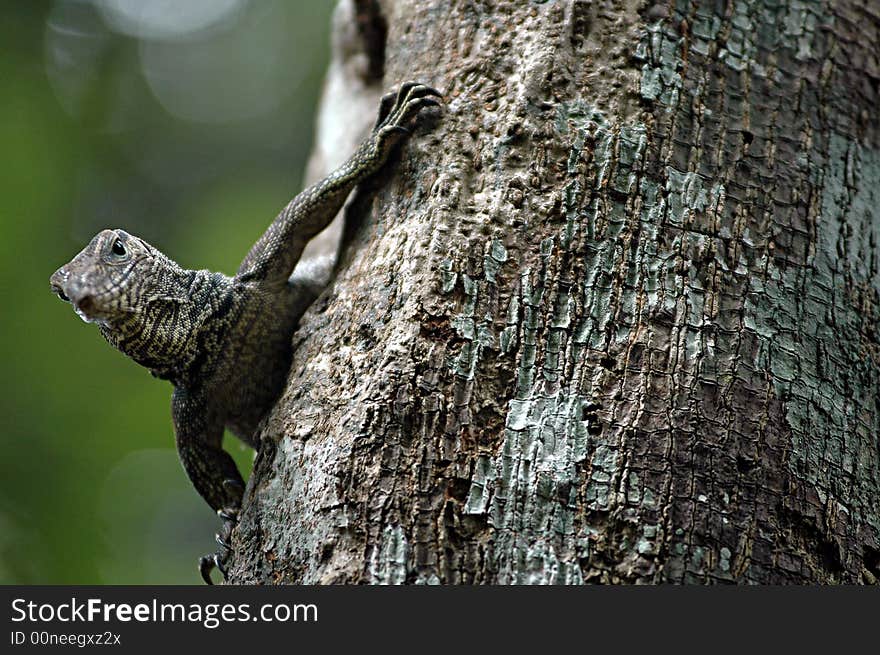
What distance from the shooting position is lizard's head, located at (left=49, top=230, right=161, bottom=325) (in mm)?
3818

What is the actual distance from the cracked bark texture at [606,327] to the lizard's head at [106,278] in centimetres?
90

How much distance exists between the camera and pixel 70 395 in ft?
22.9

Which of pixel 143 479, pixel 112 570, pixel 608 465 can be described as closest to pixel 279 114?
pixel 143 479

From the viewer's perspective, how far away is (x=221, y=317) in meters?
4.32

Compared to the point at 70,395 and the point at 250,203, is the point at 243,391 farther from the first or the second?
the point at 250,203

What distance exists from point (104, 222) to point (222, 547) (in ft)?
19.5

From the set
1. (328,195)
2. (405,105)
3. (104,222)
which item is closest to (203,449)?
(328,195)

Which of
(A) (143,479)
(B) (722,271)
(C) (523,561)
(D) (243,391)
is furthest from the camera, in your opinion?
Answer: (A) (143,479)

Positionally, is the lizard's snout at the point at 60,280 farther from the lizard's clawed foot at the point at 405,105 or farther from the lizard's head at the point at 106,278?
the lizard's clawed foot at the point at 405,105

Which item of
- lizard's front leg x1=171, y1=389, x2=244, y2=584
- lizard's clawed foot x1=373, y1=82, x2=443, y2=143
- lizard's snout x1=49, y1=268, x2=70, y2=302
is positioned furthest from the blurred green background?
lizard's clawed foot x1=373, y1=82, x2=443, y2=143

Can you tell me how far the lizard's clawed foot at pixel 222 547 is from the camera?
3738 mm

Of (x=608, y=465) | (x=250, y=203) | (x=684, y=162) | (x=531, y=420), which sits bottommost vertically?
(x=608, y=465)

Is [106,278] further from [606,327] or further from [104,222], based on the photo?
[104,222]

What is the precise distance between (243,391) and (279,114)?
8.96 meters
